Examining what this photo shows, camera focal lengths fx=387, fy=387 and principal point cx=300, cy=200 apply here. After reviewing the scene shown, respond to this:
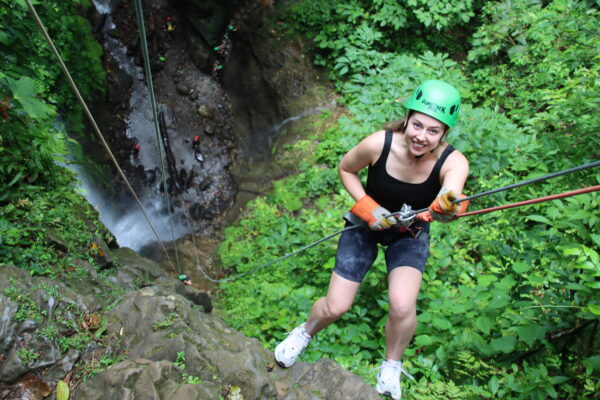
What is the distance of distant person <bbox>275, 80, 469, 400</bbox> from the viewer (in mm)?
2471

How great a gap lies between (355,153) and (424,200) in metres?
0.59

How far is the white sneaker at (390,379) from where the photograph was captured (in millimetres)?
2676

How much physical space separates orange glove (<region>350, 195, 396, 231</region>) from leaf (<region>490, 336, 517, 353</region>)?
98 cm

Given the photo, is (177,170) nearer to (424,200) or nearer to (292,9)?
(292,9)

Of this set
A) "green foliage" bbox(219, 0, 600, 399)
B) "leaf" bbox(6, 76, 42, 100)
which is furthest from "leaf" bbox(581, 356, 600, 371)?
"leaf" bbox(6, 76, 42, 100)

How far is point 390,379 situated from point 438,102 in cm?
189

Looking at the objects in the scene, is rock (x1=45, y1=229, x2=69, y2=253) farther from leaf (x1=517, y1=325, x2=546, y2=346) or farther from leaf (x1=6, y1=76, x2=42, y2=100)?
leaf (x1=517, y1=325, x2=546, y2=346)

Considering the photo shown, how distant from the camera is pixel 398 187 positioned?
107 inches

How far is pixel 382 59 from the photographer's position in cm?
668

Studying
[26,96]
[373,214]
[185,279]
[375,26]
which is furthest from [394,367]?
[375,26]

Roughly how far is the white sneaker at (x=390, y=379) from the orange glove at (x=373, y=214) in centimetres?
98

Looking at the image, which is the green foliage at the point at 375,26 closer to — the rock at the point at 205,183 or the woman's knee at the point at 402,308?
the rock at the point at 205,183

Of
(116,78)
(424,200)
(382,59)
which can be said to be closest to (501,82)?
(382,59)

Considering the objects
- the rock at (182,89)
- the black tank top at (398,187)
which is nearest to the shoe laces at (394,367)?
the black tank top at (398,187)
